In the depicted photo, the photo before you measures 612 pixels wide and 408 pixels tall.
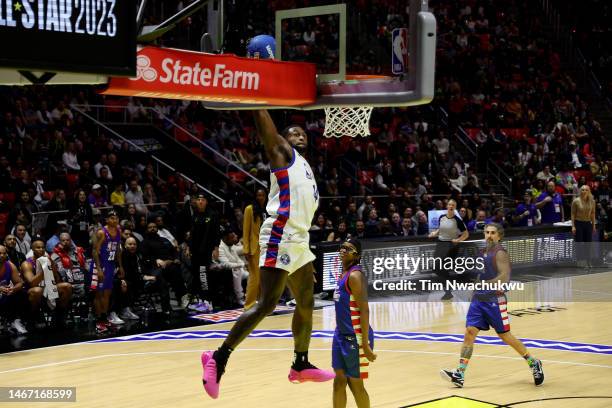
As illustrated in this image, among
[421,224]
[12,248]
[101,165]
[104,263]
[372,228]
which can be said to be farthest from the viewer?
[421,224]

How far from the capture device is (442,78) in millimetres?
23875

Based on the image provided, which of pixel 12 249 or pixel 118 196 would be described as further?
pixel 118 196

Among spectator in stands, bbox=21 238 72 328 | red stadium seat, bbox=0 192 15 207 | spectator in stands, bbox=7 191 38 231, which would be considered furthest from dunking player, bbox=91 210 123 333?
red stadium seat, bbox=0 192 15 207

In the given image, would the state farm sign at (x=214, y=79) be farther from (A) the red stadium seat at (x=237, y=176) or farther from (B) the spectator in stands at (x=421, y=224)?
(A) the red stadium seat at (x=237, y=176)

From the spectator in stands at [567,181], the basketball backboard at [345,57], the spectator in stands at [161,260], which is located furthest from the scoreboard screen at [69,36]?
the spectator in stands at [567,181]

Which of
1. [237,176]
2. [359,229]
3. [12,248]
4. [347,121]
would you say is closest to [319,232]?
[359,229]

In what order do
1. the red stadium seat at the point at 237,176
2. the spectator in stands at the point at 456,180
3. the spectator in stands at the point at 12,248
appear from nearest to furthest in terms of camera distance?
the spectator in stands at the point at 12,248 → the red stadium seat at the point at 237,176 → the spectator in stands at the point at 456,180

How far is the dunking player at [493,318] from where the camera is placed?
908 centimetres

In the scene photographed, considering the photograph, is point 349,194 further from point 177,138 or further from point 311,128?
point 177,138

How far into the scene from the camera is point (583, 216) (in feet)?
56.5

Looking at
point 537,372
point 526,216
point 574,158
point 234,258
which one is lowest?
point 537,372

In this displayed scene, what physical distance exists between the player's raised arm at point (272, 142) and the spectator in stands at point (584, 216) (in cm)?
1307

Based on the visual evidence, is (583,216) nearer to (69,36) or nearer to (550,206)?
(550,206)

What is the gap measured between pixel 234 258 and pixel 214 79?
8.79m
